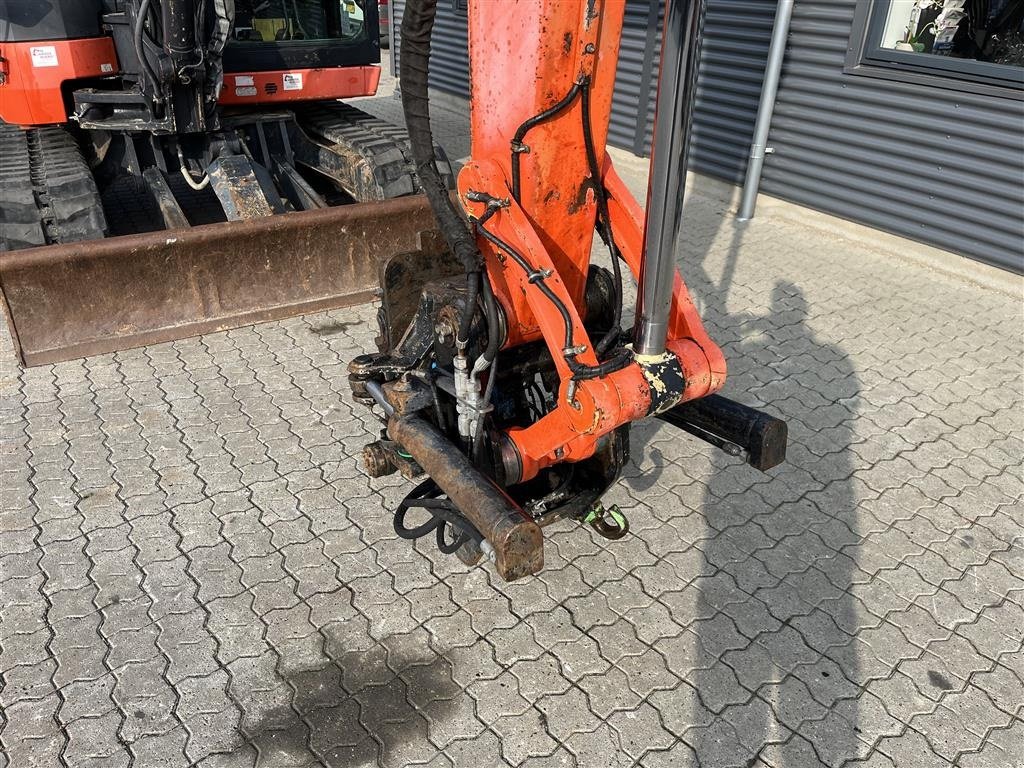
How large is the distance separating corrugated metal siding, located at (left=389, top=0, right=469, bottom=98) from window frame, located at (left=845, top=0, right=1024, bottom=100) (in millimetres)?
5871

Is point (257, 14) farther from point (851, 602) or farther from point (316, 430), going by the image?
point (851, 602)

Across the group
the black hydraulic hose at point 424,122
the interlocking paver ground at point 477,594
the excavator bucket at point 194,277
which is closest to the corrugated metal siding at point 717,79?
the excavator bucket at point 194,277

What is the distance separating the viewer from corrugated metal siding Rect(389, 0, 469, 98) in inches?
439

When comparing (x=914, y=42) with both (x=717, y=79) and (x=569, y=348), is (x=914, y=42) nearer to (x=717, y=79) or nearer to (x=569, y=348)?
(x=717, y=79)

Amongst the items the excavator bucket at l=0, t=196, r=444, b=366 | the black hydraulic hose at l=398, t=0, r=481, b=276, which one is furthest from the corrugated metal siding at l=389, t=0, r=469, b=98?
the black hydraulic hose at l=398, t=0, r=481, b=276

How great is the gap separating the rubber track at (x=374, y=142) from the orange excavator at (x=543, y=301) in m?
2.94

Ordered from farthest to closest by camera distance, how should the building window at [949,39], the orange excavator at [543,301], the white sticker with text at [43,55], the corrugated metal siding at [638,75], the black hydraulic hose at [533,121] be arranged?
the corrugated metal siding at [638,75] → the building window at [949,39] → the white sticker with text at [43,55] → the black hydraulic hose at [533,121] → the orange excavator at [543,301]

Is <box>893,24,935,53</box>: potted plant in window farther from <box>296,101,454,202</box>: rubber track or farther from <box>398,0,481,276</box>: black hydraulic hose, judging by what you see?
<box>398,0,481,276</box>: black hydraulic hose

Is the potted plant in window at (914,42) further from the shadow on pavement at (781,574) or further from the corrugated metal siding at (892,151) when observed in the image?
the shadow on pavement at (781,574)

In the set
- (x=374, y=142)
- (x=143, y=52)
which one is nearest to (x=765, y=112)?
(x=374, y=142)

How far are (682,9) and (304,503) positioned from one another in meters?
2.68

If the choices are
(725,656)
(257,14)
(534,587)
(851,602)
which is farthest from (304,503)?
(257,14)

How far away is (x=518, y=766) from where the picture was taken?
2.64 meters

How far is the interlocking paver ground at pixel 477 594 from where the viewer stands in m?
2.76
